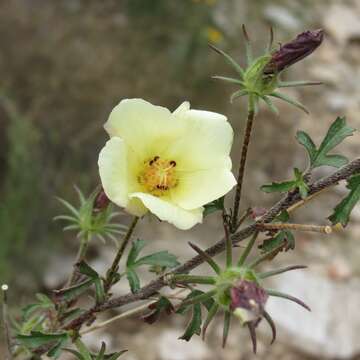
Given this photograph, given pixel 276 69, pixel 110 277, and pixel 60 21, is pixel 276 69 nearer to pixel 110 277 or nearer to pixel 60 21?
pixel 110 277

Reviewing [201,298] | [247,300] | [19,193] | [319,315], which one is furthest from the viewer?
[319,315]

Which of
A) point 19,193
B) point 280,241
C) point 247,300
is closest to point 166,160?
point 280,241

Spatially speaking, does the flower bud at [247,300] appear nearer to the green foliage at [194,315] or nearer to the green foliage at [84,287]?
the green foliage at [194,315]

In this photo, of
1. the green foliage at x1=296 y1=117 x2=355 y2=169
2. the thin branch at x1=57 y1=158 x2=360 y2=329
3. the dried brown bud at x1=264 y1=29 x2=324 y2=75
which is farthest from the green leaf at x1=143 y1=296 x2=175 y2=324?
the dried brown bud at x1=264 y1=29 x2=324 y2=75

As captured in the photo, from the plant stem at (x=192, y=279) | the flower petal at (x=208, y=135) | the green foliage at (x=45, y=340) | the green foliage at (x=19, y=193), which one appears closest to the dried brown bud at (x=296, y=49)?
the flower petal at (x=208, y=135)

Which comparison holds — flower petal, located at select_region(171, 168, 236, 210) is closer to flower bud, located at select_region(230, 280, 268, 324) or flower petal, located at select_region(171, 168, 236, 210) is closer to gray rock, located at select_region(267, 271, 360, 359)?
flower bud, located at select_region(230, 280, 268, 324)

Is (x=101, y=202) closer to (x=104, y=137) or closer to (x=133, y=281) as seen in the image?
(x=133, y=281)
